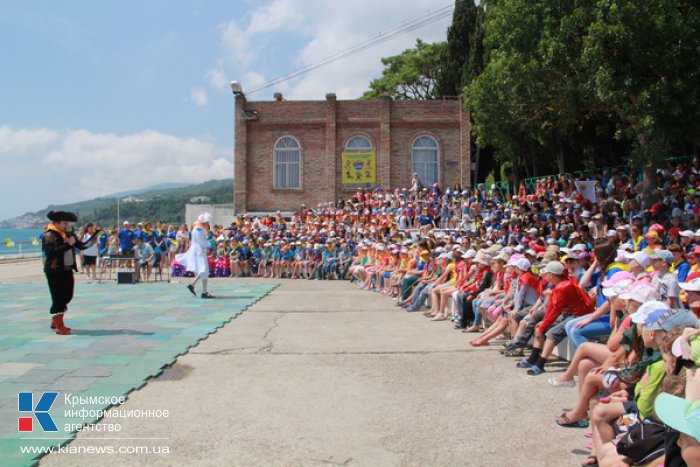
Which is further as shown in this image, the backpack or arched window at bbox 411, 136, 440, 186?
arched window at bbox 411, 136, 440, 186

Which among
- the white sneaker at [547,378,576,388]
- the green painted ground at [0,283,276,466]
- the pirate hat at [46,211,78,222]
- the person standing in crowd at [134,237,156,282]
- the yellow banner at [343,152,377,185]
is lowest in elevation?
the white sneaker at [547,378,576,388]

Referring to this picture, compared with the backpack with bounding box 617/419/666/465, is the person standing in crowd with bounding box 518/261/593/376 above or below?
above

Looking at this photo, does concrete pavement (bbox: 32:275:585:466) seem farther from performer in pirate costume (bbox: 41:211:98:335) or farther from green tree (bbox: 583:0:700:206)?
green tree (bbox: 583:0:700:206)

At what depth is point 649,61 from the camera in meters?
14.2

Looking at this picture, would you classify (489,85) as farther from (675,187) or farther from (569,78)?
(675,187)

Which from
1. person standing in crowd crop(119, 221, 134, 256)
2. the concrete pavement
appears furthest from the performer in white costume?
person standing in crowd crop(119, 221, 134, 256)

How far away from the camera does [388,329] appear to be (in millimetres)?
10352

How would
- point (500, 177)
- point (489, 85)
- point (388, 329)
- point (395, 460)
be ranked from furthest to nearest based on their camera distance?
point (500, 177) → point (489, 85) → point (388, 329) → point (395, 460)

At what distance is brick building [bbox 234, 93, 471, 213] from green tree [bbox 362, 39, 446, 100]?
459 inches

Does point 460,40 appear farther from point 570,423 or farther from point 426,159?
point 570,423

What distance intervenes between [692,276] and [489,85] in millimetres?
13648

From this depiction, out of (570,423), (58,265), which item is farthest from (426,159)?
(570,423)

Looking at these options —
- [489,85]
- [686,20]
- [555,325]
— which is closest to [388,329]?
[555,325]

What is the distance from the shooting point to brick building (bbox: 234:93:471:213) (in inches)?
1305
